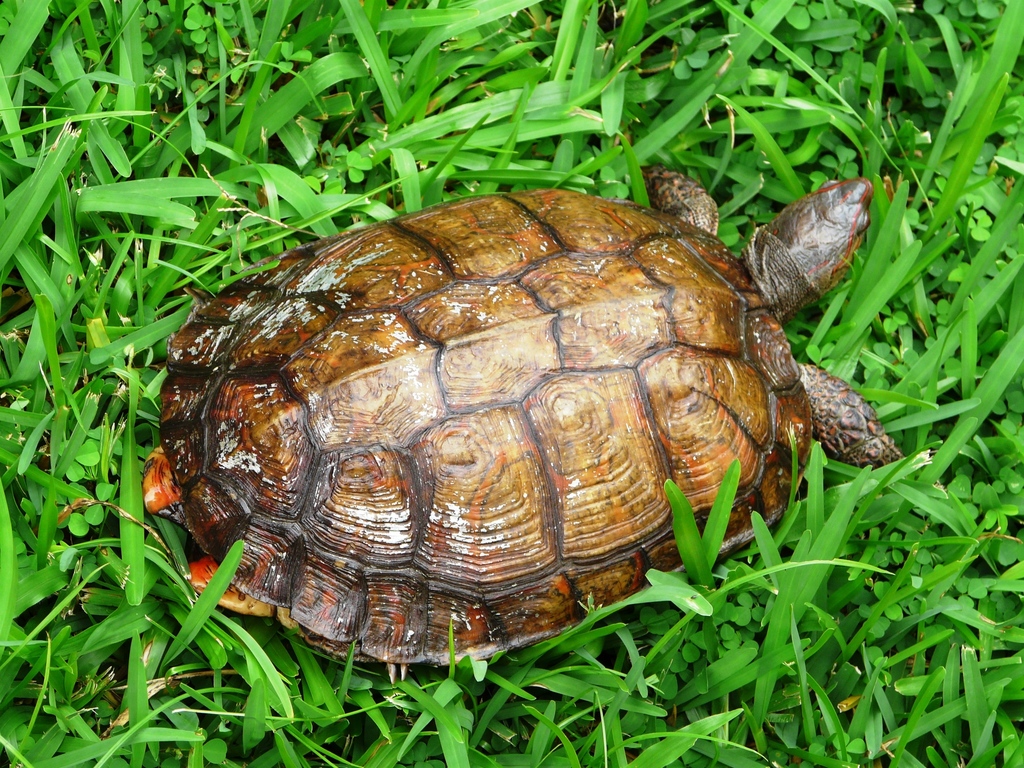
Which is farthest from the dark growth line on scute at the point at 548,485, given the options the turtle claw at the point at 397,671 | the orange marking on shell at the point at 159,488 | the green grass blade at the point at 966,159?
the green grass blade at the point at 966,159

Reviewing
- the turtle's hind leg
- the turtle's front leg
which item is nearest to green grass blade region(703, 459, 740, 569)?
the turtle's front leg

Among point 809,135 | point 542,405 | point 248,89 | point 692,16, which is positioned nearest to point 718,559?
point 542,405

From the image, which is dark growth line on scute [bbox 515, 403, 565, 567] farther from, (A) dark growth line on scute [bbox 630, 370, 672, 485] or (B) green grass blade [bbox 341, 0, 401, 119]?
(B) green grass blade [bbox 341, 0, 401, 119]

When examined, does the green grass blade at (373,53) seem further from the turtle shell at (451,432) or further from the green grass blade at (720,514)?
the green grass blade at (720,514)

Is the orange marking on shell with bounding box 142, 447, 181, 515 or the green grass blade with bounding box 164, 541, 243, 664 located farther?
the orange marking on shell with bounding box 142, 447, 181, 515

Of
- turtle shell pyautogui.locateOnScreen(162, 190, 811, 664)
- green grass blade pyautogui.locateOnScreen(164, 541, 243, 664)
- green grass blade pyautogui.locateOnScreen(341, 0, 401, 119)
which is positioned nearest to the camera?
green grass blade pyautogui.locateOnScreen(164, 541, 243, 664)

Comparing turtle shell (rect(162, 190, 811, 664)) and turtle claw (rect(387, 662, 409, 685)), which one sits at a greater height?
turtle shell (rect(162, 190, 811, 664))

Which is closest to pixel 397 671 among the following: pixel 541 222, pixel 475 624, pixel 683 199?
pixel 475 624
